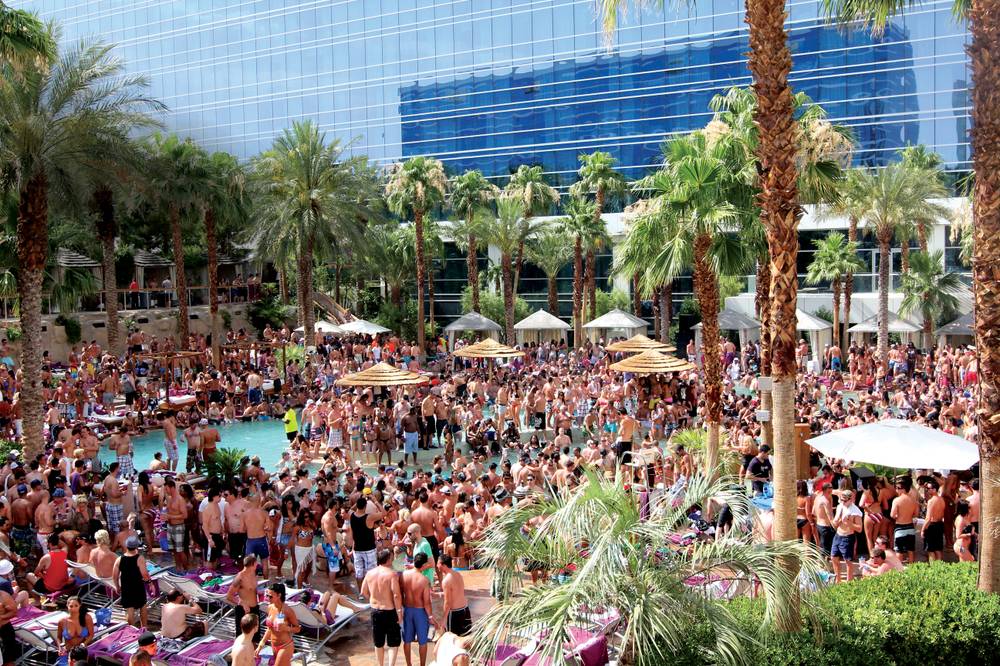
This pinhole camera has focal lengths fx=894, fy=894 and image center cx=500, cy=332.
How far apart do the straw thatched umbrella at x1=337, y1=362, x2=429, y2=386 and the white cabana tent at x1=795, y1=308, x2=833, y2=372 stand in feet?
52.1

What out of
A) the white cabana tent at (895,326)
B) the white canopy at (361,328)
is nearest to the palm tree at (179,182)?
the white canopy at (361,328)

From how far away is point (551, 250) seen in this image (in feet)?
137

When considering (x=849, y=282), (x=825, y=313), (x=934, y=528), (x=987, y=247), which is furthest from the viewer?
(x=825, y=313)

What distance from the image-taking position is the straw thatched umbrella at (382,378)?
19.2m

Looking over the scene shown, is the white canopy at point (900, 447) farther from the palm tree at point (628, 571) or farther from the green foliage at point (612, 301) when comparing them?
the green foliage at point (612, 301)

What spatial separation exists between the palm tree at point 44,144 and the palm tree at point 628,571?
46.2 ft

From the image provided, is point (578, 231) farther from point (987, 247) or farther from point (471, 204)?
point (987, 247)

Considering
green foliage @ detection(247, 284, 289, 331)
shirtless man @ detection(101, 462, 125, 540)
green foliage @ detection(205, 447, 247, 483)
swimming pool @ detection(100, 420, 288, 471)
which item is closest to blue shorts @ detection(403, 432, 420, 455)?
swimming pool @ detection(100, 420, 288, 471)

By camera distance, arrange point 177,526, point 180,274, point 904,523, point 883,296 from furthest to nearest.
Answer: point 180,274
point 883,296
point 177,526
point 904,523

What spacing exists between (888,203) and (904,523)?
916 inches

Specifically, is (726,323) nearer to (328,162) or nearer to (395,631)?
Result: (328,162)

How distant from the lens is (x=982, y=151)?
883cm

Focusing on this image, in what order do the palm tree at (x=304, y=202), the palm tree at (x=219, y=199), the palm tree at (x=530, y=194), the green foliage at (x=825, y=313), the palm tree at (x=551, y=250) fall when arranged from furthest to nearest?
the palm tree at (x=551, y=250) < the palm tree at (x=530, y=194) < the green foliage at (x=825, y=313) < the palm tree at (x=219, y=199) < the palm tree at (x=304, y=202)

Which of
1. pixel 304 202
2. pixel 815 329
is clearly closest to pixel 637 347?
pixel 815 329
